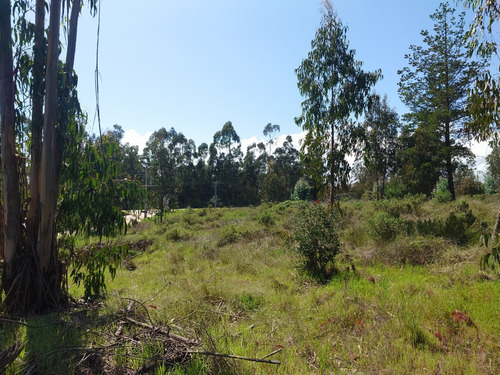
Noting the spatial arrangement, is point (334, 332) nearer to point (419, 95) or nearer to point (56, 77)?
point (56, 77)

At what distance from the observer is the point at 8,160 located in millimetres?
4430

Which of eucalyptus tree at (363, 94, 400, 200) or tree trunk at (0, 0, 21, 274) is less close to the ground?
eucalyptus tree at (363, 94, 400, 200)

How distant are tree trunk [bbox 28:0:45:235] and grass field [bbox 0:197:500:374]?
4.78ft

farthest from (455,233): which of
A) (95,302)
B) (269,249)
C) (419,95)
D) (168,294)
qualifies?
(419,95)

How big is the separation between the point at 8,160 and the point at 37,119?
0.70 metres

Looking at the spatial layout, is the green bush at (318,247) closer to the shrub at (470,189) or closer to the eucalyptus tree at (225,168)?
the shrub at (470,189)

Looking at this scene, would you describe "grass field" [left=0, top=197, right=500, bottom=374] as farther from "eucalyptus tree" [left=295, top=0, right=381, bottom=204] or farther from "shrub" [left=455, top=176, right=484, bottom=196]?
"shrub" [left=455, top=176, right=484, bottom=196]

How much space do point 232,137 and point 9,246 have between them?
163ft

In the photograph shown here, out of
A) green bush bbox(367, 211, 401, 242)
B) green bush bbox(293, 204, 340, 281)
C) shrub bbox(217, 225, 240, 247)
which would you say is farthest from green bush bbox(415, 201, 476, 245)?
shrub bbox(217, 225, 240, 247)

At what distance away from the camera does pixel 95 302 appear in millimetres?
5195

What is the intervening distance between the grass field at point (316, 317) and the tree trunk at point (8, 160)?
1.08m

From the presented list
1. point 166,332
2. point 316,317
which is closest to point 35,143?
point 166,332

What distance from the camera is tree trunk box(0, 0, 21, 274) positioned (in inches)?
173

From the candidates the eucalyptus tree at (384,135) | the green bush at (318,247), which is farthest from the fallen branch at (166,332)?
the eucalyptus tree at (384,135)
